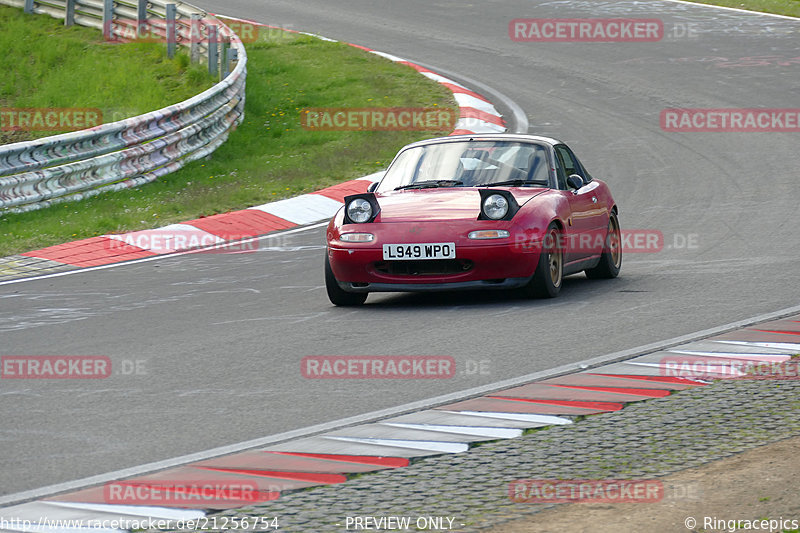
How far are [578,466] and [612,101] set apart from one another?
16165mm

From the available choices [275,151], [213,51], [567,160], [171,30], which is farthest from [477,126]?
[567,160]

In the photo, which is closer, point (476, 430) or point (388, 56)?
point (476, 430)

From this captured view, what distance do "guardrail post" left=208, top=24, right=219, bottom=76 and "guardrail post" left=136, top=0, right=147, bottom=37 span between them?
291 cm

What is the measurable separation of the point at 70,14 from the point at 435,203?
662 inches

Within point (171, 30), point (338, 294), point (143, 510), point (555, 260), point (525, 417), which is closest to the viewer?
point (143, 510)

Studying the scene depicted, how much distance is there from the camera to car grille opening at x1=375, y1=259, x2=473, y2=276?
29.3 ft

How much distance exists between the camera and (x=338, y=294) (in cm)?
923

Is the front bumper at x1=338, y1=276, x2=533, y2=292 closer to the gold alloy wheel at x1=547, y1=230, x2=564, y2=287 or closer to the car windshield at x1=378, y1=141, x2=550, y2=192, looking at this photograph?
the gold alloy wheel at x1=547, y1=230, x2=564, y2=287

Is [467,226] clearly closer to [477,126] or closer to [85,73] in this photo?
[477,126]

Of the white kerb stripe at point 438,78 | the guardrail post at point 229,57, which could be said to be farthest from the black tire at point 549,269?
the white kerb stripe at point 438,78

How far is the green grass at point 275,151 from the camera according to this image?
1337 cm

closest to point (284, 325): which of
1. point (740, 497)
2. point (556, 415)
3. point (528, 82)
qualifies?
point (556, 415)

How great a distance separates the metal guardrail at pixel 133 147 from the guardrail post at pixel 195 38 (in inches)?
Answer: 0.6

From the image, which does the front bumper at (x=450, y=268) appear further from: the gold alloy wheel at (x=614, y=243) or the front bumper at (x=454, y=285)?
the gold alloy wheel at (x=614, y=243)
